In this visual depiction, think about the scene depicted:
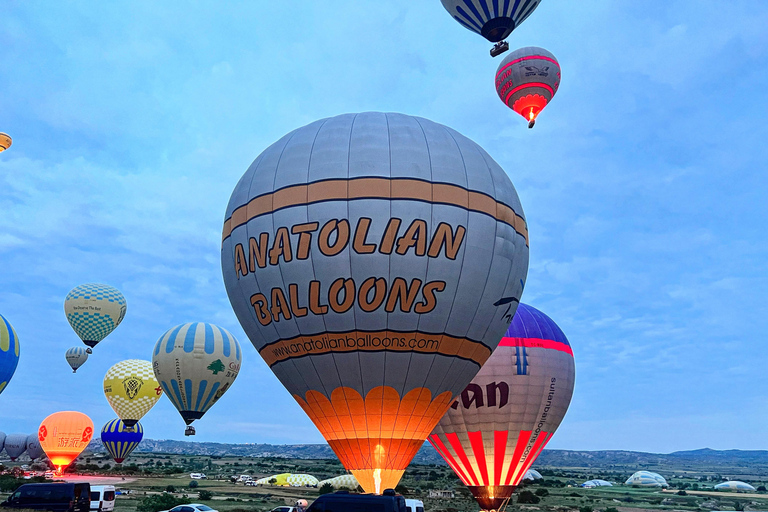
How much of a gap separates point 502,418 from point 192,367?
1877cm

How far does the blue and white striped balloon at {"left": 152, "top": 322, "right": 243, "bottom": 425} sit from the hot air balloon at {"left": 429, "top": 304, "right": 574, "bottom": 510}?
15.4m

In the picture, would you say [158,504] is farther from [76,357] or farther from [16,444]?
[16,444]

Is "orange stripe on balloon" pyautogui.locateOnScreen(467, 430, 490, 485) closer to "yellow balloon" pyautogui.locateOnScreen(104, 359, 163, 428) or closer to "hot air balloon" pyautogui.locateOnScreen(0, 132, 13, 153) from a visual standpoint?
"hot air balloon" pyautogui.locateOnScreen(0, 132, 13, 153)

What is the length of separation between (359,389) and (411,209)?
16.3 feet

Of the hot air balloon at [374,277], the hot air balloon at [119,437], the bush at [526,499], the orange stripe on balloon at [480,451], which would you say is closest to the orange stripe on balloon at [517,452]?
the orange stripe on balloon at [480,451]

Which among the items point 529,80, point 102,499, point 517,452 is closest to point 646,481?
point 517,452

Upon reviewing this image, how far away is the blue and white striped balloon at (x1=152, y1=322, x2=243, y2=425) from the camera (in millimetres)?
35531

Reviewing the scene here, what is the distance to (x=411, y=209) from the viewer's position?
16.4 meters

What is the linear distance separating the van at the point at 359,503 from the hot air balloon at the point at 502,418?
1030 cm

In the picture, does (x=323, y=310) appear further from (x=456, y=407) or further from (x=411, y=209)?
Result: (x=456, y=407)

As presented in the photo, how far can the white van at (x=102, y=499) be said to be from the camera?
955 inches

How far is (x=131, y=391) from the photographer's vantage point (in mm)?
47031

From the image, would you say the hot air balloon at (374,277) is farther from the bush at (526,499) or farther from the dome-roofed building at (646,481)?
the dome-roofed building at (646,481)

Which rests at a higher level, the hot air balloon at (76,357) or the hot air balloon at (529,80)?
the hot air balloon at (529,80)
